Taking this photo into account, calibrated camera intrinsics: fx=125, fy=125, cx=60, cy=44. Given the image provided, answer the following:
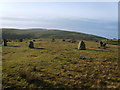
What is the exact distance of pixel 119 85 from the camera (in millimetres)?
9812

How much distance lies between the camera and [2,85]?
10.1m

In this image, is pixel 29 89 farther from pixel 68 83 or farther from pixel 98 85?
pixel 98 85

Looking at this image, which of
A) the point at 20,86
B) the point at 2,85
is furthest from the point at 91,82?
the point at 2,85

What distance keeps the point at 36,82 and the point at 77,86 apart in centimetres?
348

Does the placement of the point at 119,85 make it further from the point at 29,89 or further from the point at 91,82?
the point at 29,89

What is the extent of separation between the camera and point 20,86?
991cm

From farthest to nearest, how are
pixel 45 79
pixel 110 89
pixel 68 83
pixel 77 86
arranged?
pixel 45 79
pixel 68 83
pixel 77 86
pixel 110 89

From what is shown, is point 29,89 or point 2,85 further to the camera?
point 2,85

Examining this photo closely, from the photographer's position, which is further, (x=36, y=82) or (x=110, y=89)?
(x=36, y=82)

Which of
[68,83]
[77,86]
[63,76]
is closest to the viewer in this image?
[77,86]

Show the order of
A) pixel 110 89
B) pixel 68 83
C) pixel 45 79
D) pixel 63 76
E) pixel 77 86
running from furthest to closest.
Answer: pixel 63 76 < pixel 45 79 < pixel 68 83 < pixel 77 86 < pixel 110 89

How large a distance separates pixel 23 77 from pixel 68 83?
4.39 m

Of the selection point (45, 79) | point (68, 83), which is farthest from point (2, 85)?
point (68, 83)

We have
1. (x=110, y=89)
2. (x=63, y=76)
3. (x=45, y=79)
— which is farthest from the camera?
(x=63, y=76)
